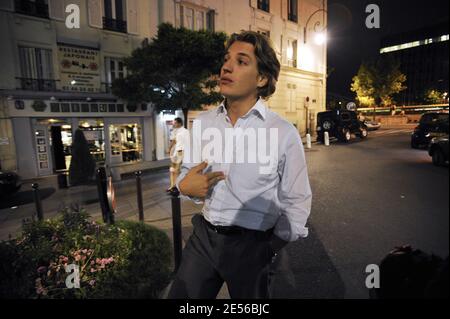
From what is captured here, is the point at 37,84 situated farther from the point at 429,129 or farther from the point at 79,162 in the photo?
the point at 429,129

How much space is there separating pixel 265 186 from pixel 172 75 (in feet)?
26.9

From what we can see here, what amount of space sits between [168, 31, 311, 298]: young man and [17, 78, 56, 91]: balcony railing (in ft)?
30.7

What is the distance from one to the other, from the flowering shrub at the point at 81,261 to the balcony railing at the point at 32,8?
266 inches

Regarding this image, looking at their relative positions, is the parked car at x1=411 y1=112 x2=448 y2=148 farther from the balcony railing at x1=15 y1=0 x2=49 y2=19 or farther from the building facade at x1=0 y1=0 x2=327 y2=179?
the balcony railing at x1=15 y1=0 x2=49 y2=19

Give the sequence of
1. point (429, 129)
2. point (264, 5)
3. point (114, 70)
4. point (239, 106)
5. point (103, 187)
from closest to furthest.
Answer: point (429, 129)
point (239, 106)
point (264, 5)
point (103, 187)
point (114, 70)

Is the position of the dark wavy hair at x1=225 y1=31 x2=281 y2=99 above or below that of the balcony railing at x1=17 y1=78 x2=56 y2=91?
below

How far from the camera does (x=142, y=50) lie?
26.8ft

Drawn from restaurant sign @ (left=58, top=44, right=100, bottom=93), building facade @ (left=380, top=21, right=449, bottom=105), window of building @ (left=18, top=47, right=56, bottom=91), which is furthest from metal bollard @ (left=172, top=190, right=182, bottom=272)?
window of building @ (left=18, top=47, right=56, bottom=91)

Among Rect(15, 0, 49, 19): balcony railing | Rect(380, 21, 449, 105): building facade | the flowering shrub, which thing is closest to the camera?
Rect(380, 21, 449, 105): building facade

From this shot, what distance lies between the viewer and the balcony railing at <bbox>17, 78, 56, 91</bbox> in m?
8.11

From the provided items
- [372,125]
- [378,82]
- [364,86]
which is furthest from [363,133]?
[378,82]

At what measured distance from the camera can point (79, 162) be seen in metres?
7.18

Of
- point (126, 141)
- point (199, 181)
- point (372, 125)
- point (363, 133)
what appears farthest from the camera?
point (126, 141)

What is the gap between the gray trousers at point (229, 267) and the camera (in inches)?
47.6
